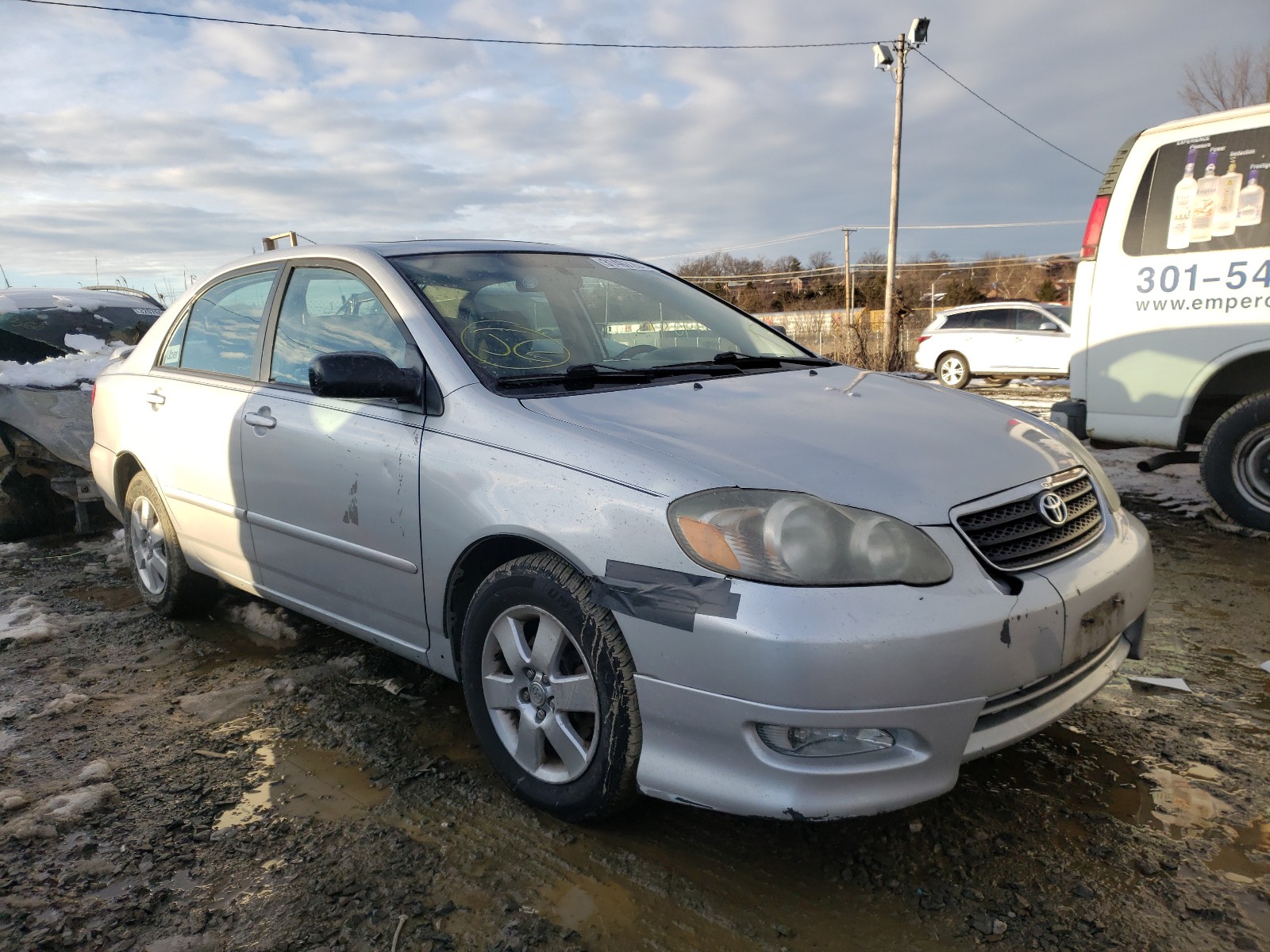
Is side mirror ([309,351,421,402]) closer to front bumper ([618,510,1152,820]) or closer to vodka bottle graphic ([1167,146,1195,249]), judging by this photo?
front bumper ([618,510,1152,820])

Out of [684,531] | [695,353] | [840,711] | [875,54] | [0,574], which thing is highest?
[875,54]

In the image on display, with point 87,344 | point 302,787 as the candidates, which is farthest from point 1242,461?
point 87,344

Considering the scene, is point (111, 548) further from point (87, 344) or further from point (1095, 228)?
point (1095, 228)

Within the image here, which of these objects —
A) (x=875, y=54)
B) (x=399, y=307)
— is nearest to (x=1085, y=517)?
(x=399, y=307)

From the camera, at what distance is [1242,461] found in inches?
202

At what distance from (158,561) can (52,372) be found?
222 centimetres

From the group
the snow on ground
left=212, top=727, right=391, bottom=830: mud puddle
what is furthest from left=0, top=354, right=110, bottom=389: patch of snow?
the snow on ground

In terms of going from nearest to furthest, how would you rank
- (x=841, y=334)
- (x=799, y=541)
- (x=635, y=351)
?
1. (x=799, y=541)
2. (x=635, y=351)
3. (x=841, y=334)

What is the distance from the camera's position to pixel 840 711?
1.93 m

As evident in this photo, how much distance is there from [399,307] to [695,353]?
41.1 inches

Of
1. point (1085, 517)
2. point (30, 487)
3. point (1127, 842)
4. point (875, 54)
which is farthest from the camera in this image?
point (875, 54)

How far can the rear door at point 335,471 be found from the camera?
2789 millimetres

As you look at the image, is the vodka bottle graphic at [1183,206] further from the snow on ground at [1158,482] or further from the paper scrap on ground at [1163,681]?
the paper scrap on ground at [1163,681]

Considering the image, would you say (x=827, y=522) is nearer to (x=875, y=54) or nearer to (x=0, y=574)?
(x=0, y=574)
